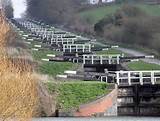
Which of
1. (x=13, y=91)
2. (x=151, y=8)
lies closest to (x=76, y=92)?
(x=13, y=91)

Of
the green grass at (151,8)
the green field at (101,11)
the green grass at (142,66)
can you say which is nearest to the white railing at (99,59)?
the green grass at (142,66)

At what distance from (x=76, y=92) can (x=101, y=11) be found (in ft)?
295

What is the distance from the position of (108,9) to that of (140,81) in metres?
84.1

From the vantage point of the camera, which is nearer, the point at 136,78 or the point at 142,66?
the point at 136,78

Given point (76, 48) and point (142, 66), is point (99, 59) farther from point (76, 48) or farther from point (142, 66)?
point (76, 48)

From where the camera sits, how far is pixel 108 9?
144500 millimetres

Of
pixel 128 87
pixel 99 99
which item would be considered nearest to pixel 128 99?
pixel 128 87

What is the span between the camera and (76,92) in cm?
5444

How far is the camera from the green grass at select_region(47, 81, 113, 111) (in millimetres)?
51969

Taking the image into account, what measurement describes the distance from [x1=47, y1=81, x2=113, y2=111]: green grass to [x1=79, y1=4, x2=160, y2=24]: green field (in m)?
69.8

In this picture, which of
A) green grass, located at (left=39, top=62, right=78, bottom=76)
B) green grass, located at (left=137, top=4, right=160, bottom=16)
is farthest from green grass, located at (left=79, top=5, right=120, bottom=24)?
green grass, located at (left=39, top=62, right=78, bottom=76)

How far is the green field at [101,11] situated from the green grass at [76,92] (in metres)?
69.8

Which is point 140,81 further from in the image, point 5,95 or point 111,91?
point 5,95

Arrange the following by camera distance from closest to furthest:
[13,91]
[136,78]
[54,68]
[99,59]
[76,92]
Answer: [13,91] < [76,92] < [136,78] < [54,68] < [99,59]
